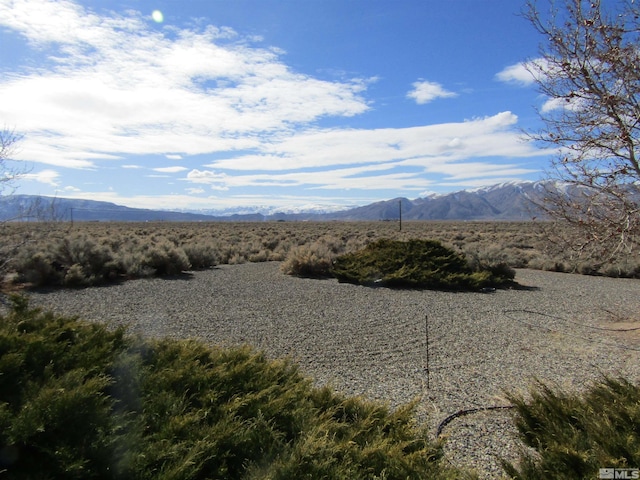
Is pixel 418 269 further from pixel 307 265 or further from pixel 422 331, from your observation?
pixel 422 331

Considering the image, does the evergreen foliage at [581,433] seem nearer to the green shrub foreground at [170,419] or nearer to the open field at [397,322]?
the open field at [397,322]

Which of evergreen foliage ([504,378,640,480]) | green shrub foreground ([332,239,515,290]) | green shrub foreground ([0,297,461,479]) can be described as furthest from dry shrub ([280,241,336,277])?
evergreen foliage ([504,378,640,480])

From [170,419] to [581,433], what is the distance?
272 centimetres

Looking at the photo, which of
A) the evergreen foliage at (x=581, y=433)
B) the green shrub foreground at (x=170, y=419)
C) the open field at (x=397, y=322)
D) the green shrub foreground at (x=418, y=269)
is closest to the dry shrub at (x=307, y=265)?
the open field at (x=397, y=322)

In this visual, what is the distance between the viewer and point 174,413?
265 cm

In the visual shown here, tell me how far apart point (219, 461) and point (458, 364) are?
14.5 feet

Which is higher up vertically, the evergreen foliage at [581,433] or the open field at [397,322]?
the evergreen foliage at [581,433]

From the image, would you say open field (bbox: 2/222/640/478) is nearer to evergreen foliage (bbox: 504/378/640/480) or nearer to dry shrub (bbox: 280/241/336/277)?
dry shrub (bbox: 280/241/336/277)

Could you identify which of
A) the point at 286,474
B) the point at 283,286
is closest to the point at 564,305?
the point at 283,286

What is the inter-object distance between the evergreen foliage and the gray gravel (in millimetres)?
565

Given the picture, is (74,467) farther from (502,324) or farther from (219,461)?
(502,324)

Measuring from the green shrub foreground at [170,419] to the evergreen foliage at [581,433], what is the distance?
676mm

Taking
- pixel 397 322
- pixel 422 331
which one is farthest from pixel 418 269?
pixel 422 331

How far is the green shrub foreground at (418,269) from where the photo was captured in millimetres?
12344
